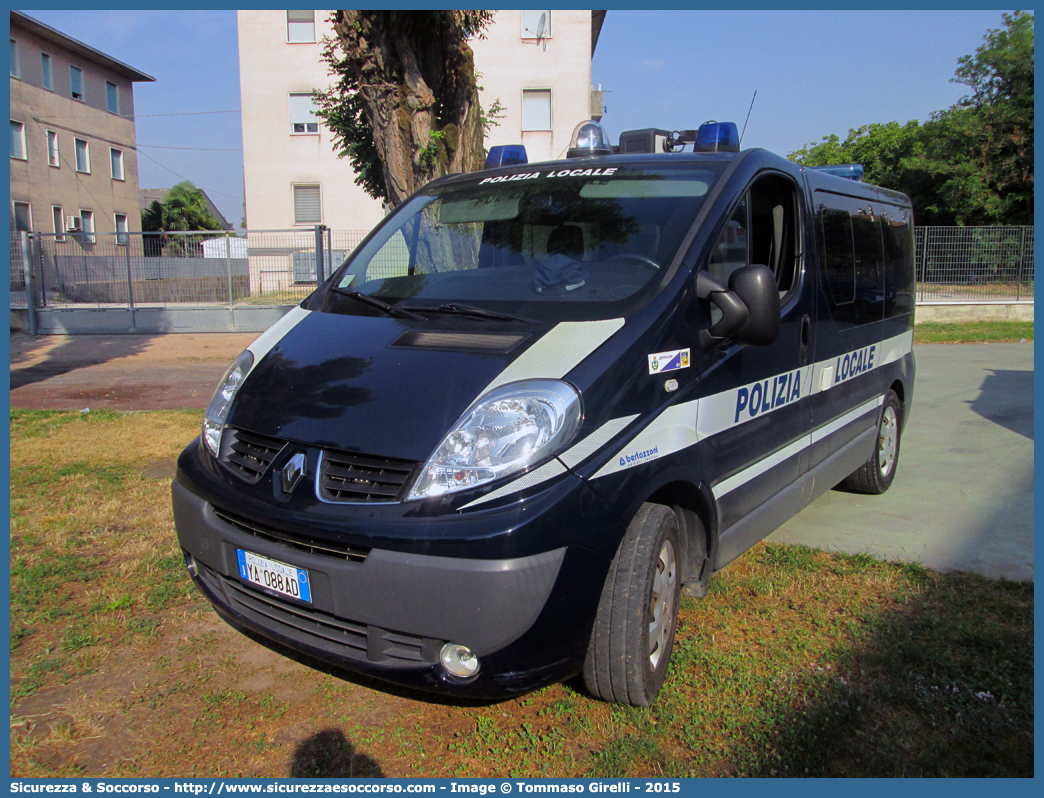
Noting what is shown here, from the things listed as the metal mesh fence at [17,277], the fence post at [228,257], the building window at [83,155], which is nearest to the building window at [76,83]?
the building window at [83,155]

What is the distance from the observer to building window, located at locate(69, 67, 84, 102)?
31516 mm

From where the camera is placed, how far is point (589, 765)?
101 inches

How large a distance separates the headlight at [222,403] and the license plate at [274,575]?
479 millimetres

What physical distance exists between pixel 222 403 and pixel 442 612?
1370 millimetres

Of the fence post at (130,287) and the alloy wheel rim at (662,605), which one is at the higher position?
the fence post at (130,287)

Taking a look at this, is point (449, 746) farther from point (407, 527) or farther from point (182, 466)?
point (182, 466)

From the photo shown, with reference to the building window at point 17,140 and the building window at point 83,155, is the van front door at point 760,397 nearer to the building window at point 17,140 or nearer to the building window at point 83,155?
the building window at point 17,140

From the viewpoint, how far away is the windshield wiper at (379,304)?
10.2ft

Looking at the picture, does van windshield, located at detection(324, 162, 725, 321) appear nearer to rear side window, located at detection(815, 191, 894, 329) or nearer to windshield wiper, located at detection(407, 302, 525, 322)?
windshield wiper, located at detection(407, 302, 525, 322)

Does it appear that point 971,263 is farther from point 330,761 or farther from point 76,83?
point 76,83

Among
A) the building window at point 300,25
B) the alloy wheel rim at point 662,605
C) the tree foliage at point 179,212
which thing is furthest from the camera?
the tree foliage at point 179,212

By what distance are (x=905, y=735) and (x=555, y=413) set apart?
163 cm

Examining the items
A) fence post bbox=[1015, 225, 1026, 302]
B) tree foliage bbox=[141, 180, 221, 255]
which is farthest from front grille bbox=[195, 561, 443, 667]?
tree foliage bbox=[141, 180, 221, 255]

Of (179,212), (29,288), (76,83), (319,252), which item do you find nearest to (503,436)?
(319,252)
